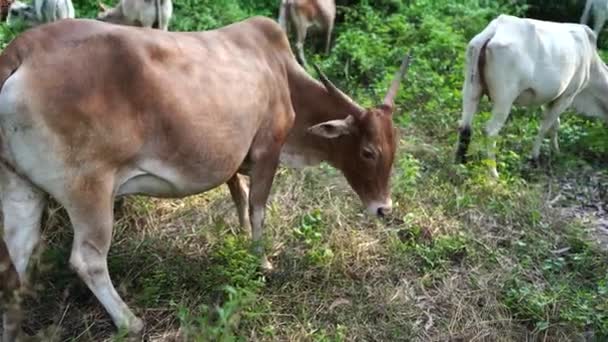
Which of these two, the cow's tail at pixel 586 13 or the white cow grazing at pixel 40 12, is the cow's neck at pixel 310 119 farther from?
the cow's tail at pixel 586 13

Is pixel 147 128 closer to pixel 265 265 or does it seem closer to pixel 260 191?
pixel 260 191

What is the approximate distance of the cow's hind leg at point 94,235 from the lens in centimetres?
405

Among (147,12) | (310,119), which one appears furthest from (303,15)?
(310,119)

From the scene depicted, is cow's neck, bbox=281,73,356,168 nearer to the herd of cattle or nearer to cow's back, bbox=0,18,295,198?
the herd of cattle

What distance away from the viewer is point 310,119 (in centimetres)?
557

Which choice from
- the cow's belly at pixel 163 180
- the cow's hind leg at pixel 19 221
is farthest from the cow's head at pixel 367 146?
the cow's hind leg at pixel 19 221

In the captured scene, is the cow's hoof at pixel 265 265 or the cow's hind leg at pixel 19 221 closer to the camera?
→ the cow's hind leg at pixel 19 221

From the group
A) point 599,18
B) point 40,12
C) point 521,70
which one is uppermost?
point 521,70

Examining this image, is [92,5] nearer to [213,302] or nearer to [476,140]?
[476,140]

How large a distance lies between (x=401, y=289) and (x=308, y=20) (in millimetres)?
5828

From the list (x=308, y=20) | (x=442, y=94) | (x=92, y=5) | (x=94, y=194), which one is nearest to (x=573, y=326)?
(x=94, y=194)

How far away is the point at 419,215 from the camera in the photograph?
20.1ft

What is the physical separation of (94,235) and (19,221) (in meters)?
0.41

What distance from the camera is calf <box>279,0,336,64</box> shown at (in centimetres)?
1041
